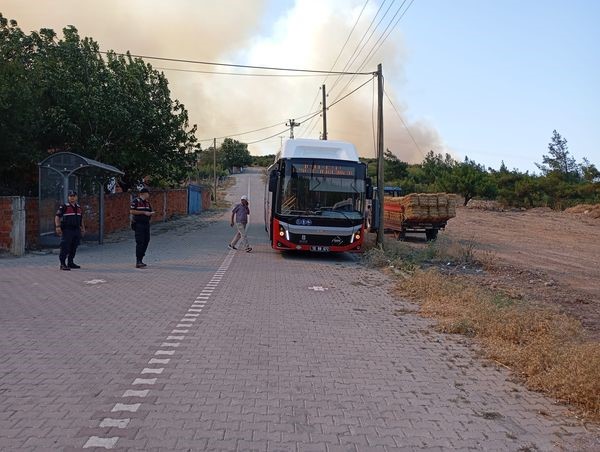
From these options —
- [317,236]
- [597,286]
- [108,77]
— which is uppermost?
[108,77]

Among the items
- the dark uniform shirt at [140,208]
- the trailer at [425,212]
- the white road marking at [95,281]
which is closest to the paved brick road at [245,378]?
Answer: the white road marking at [95,281]

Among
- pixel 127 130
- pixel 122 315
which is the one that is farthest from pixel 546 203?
pixel 122 315

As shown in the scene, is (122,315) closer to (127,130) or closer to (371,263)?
(371,263)

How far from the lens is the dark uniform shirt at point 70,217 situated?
1402cm

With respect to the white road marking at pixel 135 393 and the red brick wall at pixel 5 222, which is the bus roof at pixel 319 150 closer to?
the red brick wall at pixel 5 222

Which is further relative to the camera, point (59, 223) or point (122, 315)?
point (59, 223)

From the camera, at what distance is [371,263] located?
56.2 ft

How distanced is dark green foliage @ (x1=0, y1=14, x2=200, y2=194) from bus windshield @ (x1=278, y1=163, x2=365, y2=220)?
26.3 ft

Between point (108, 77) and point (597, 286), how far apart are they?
59.5 feet

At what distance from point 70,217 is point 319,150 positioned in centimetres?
703

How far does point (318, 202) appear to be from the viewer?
677 inches

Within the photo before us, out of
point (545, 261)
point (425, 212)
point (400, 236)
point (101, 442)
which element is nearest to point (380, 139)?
point (425, 212)

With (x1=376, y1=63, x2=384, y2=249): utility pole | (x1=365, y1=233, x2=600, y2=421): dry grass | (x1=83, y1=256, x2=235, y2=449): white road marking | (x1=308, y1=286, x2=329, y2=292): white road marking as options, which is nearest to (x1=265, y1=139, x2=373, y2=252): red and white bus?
(x1=376, y1=63, x2=384, y2=249): utility pole

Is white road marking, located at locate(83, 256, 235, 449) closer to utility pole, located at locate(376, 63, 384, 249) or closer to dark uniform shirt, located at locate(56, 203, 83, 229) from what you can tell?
dark uniform shirt, located at locate(56, 203, 83, 229)
